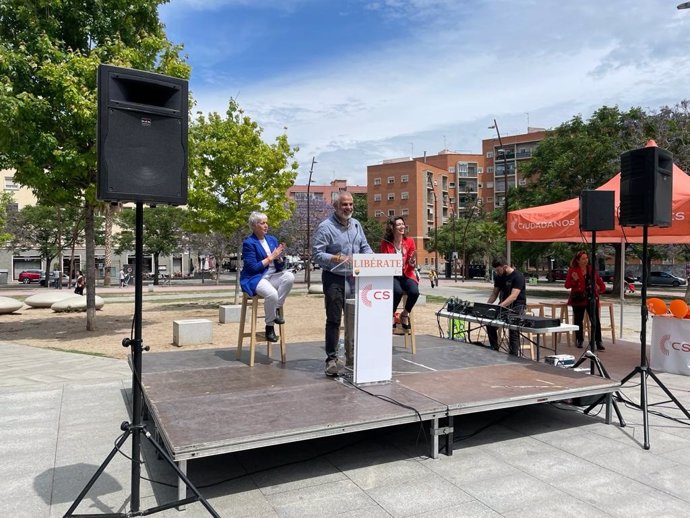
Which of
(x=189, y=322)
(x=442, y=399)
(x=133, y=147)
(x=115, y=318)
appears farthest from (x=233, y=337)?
(x=133, y=147)

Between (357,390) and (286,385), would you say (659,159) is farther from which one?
(286,385)

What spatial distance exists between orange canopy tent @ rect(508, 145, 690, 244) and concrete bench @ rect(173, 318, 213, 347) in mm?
5869

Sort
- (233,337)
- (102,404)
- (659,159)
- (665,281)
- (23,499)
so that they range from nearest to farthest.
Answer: (23,499) < (659,159) < (102,404) < (233,337) < (665,281)

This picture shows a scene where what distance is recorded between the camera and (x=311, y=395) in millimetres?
4398

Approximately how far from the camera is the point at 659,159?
5.12m

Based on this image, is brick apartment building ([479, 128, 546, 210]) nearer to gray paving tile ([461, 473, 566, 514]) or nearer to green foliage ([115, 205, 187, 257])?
green foliage ([115, 205, 187, 257])

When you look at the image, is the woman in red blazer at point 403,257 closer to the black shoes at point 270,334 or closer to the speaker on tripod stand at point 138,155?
the black shoes at point 270,334

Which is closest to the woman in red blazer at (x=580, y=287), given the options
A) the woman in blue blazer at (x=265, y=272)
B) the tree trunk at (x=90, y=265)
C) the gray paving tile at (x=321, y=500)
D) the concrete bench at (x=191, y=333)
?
the woman in blue blazer at (x=265, y=272)

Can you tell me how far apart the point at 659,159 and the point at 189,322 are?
7.88 meters

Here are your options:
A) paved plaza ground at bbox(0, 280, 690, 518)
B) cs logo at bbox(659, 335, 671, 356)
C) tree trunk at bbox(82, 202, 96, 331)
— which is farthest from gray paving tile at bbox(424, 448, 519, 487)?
tree trunk at bbox(82, 202, 96, 331)

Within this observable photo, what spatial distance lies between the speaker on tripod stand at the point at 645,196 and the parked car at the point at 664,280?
41583 mm

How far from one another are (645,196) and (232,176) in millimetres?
12840

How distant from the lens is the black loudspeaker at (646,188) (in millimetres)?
5012

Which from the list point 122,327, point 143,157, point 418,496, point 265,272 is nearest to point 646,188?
point 418,496
